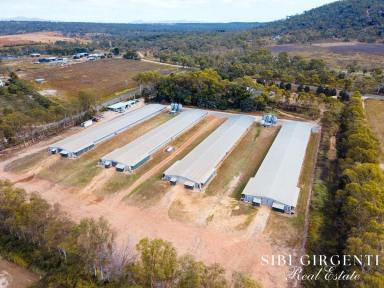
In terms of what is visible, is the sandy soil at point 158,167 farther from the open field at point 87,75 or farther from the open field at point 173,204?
the open field at point 87,75

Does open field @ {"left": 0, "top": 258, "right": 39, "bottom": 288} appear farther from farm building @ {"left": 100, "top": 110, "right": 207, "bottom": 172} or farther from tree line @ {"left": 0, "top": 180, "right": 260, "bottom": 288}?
farm building @ {"left": 100, "top": 110, "right": 207, "bottom": 172}

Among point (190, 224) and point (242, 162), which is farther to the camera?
point (242, 162)

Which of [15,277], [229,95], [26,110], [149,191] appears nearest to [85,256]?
[15,277]

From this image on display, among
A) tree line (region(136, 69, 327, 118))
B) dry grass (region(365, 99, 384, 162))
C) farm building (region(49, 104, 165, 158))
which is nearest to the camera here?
farm building (region(49, 104, 165, 158))

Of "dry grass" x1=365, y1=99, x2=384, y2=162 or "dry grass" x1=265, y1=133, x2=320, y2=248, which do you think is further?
"dry grass" x1=365, y1=99, x2=384, y2=162

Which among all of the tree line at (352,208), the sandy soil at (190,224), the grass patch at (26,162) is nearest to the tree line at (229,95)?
the tree line at (352,208)

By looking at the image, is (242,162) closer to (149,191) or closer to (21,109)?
(149,191)

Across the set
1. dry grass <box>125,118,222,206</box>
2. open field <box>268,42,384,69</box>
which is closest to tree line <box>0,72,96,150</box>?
dry grass <box>125,118,222,206</box>
